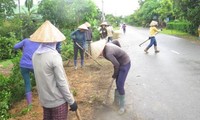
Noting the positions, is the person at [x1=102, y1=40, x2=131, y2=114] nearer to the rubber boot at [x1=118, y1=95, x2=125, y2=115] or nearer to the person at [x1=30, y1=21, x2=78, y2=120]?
the rubber boot at [x1=118, y1=95, x2=125, y2=115]

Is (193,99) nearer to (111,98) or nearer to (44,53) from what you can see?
(111,98)

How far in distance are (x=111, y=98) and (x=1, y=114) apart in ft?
9.25

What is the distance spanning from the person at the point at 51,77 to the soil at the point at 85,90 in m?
2.18

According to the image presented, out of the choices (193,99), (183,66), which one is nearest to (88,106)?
(193,99)

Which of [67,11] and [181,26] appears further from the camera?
[181,26]

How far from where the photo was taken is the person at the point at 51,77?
4215mm

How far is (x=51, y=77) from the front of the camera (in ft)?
14.1

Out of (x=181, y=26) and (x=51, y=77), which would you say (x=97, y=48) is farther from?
(x=181, y=26)

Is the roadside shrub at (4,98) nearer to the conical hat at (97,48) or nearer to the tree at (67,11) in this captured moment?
the conical hat at (97,48)

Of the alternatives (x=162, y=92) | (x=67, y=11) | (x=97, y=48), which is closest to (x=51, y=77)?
(x=97, y=48)

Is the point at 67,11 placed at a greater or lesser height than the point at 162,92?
greater

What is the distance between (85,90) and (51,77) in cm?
477

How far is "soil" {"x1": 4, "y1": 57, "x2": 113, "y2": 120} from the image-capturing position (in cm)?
694

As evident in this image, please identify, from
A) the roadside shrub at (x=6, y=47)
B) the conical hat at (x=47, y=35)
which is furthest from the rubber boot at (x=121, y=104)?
the roadside shrub at (x=6, y=47)
